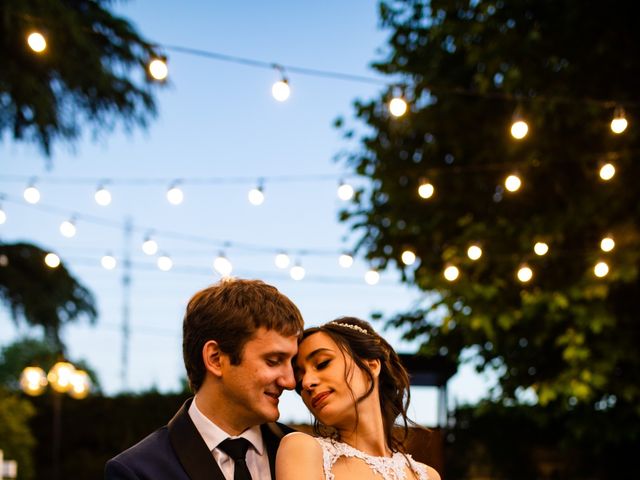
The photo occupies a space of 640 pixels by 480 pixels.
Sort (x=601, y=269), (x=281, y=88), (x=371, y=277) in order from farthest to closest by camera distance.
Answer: (x=371, y=277) < (x=601, y=269) < (x=281, y=88)

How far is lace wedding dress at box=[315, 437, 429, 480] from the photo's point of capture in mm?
2445

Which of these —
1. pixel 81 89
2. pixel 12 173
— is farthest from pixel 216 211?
pixel 12 173

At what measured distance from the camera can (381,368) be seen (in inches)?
108

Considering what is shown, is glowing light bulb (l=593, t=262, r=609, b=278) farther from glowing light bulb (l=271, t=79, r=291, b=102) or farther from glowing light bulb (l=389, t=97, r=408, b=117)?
glowing light bulb (l=271, t=79, r=291, b=102)

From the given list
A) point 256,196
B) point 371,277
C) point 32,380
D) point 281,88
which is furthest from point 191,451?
point 32,380

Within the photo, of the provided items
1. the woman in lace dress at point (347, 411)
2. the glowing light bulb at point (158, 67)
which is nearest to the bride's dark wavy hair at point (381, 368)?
the woman in lace dress at point (347, 411)

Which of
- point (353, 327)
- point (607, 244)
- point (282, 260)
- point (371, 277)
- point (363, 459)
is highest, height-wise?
point (282, 260)

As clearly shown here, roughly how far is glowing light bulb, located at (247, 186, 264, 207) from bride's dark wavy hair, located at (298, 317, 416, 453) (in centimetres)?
492

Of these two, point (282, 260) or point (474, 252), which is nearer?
point (474, 252)

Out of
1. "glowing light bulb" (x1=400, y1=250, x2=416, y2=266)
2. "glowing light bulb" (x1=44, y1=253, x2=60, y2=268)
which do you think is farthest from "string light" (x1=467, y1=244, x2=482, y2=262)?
"glowing light bulb" (x1=44, y1=253, x2=60, y2=268)

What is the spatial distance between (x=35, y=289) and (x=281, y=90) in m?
5.51

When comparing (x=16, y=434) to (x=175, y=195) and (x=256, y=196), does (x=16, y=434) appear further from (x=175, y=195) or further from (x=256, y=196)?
(x=256, y=196)

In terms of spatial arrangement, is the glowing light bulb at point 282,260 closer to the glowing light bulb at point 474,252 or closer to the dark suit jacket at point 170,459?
the glowing light bulb at point 474,252

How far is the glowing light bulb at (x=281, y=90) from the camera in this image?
5.52 metres
